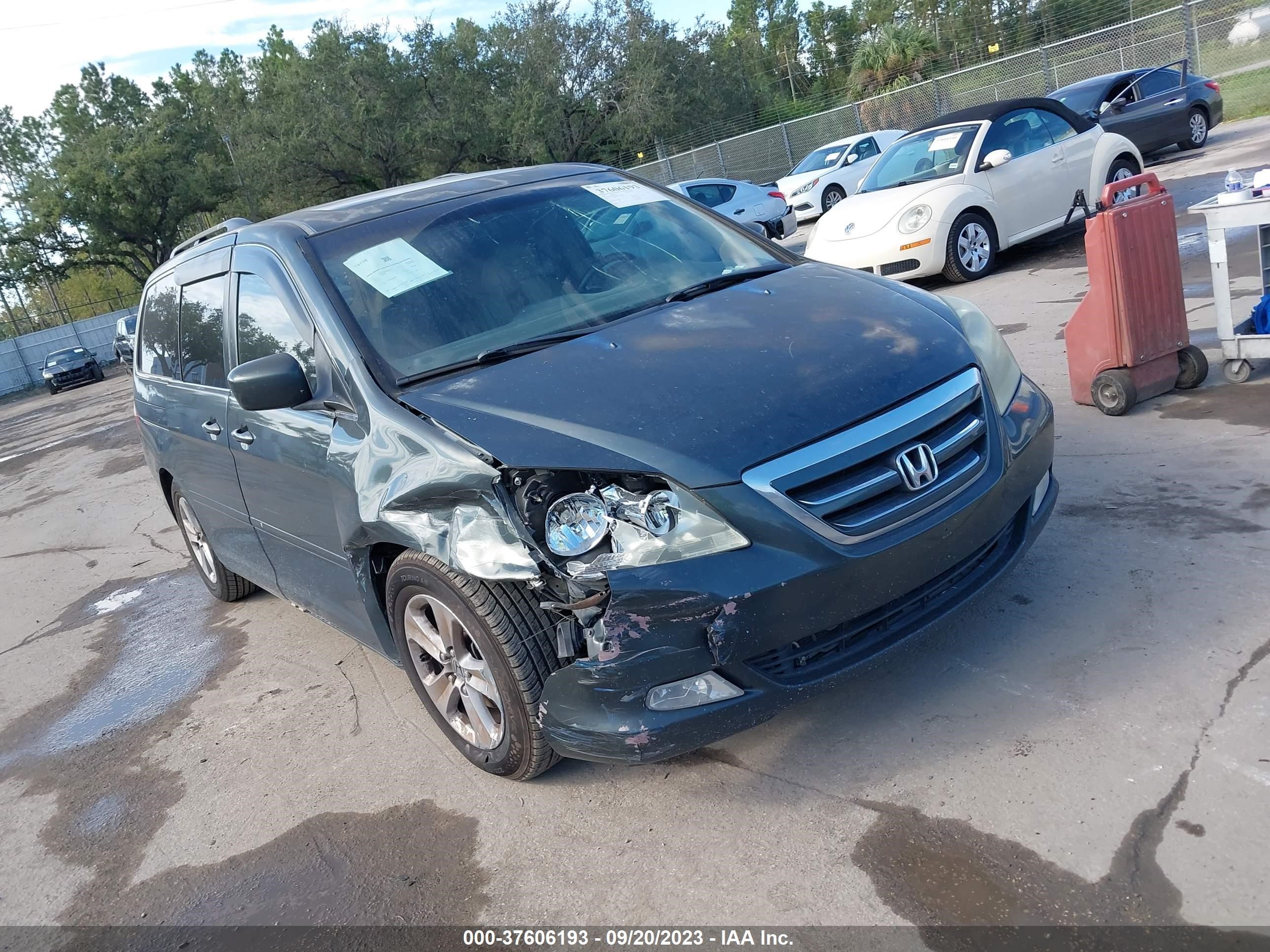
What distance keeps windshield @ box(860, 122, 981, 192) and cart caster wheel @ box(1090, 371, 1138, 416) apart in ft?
17.3

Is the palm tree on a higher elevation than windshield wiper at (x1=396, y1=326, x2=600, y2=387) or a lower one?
higher

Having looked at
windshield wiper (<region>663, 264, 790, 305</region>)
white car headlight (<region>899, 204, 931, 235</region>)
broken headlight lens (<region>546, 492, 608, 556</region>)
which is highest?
windshield wiper (<region>663, 264, 790, 305</region>)

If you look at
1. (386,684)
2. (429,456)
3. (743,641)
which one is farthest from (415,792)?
(743,641)

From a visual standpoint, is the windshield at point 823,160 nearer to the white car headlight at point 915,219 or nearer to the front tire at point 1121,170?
the front tire at point 1121,170

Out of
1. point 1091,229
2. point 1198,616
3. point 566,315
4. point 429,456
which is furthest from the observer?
point 1091,229

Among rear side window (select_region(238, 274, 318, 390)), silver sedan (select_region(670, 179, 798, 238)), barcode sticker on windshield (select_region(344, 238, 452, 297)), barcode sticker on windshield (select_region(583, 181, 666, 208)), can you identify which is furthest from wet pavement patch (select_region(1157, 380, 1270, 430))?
silver sedan (select_region(670, 179, 798, 238))

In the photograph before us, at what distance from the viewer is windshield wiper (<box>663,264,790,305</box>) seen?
3.75m

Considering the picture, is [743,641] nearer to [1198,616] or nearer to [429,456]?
[429,456]

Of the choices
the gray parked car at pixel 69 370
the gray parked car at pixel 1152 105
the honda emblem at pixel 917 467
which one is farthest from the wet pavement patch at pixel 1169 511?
the gray parked car at pixel 69 370

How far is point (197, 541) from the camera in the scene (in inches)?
234

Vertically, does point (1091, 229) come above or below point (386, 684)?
above

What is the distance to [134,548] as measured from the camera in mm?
7895

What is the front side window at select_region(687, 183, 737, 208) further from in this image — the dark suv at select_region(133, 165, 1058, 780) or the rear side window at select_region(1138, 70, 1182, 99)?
the dark suv at select_region(133, 165, 1058, 780)

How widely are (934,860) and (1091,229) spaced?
143 inches
